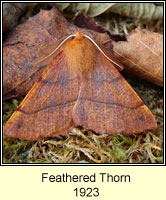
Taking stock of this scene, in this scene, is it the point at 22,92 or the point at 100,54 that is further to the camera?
the point at 22,92

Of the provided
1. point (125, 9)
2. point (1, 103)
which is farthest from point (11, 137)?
point (125, 9)

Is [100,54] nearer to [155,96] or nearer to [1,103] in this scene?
[155,96]

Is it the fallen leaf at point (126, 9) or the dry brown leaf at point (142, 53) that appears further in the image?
the fallen leaf at point (126, 9)

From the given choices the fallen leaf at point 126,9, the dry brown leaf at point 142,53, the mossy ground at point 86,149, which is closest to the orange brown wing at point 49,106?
the mossy ground at point 86,149

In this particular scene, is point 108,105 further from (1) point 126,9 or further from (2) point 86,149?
(1) point 126,9

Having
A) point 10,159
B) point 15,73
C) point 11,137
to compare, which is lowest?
point 10,159

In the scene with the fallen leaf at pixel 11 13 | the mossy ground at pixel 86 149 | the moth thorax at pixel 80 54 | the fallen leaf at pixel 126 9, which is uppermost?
the fallen leaf at pixel 126 9

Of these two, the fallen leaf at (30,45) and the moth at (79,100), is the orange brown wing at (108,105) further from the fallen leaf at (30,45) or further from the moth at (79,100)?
the fallen leaf at (30,45)
